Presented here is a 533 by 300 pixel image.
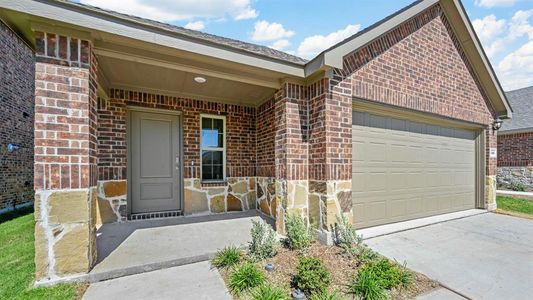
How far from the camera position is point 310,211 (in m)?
4.09

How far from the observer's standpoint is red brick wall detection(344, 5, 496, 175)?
4.26 meters

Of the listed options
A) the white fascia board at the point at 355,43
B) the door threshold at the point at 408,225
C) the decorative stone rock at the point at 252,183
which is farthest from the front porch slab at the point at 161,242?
the white fascia board at the point at 355,43

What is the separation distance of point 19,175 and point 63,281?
7349 millimetres

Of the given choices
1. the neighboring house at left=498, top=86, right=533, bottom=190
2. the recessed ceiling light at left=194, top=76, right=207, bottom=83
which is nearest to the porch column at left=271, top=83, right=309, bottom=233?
the recessed ceiling light at left=194, top=76, right=207, bottom=83

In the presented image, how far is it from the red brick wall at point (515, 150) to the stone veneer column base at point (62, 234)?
48.6 ft

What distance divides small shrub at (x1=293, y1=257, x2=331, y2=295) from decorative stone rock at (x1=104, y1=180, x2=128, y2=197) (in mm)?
3784

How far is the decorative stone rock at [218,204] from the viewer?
5395mm

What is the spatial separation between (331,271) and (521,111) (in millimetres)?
14487

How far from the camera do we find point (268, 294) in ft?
7.41

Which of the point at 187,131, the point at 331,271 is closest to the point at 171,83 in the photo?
the point at 187,131

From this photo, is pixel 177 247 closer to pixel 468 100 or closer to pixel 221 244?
Answer: pixel 221 244

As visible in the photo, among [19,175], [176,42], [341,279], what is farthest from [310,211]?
[19,175]

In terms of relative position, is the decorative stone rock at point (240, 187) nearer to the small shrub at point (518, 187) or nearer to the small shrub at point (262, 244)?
the small shrub at point (262, 244)

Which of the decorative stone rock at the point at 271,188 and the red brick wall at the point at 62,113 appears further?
the decorative stone rock at the point at 271,188
